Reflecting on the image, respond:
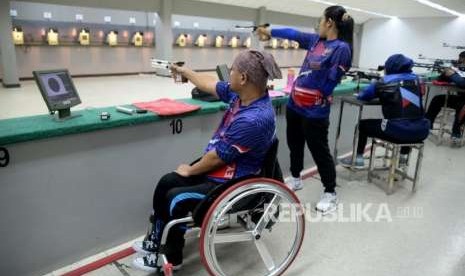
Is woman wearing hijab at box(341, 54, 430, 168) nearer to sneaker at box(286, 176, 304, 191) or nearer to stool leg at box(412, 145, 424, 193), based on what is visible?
stool leg at box(412, 145, 424, 193)

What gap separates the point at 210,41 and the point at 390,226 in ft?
29.7

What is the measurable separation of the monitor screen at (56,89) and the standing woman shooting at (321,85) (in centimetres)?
128

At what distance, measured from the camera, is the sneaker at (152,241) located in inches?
57.0

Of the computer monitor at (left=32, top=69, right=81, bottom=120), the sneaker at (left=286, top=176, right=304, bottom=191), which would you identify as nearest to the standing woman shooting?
the sneaker at (left=286, top=176, right=304, bottom=191)

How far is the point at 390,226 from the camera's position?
2055mm

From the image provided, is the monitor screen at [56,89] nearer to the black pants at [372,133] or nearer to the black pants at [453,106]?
the black pants at [372,133]

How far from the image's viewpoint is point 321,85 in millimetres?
2041

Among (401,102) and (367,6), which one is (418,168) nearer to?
(401,102)

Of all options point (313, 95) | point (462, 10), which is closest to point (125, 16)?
point (313, 95)

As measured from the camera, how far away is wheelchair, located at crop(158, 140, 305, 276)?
1.24 meters

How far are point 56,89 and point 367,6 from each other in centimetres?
1124

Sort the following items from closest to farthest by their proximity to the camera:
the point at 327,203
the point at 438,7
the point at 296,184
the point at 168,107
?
the point at 168,107 → the point at 327,203 → the point at 296,184 → the point at 438,7

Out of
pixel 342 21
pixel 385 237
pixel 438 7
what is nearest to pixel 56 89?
pixel 342 21

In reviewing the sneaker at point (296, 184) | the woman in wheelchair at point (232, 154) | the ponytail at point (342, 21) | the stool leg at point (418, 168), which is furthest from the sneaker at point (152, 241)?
the stool leg at point (418, 168)
